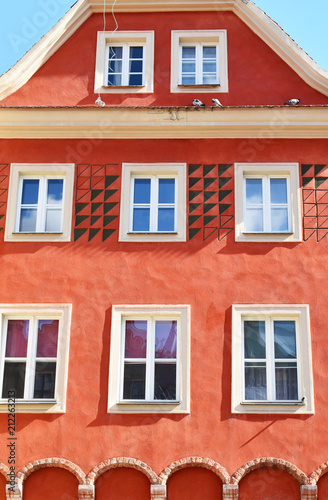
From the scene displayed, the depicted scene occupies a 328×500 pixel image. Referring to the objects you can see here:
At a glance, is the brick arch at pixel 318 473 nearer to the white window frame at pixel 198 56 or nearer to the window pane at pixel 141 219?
the window pane at pixel 141 219

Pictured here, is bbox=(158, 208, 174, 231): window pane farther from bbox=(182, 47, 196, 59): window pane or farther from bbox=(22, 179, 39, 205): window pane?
bbox=(182, 47, 196, 59): window pane

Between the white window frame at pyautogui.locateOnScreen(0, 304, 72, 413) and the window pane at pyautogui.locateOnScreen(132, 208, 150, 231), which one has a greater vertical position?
the window pane at pyautogui.locateOnScreen(132, 208, 150, 231)

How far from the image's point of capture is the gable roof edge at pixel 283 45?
17.2m

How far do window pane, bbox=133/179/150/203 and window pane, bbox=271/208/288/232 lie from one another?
254 cm

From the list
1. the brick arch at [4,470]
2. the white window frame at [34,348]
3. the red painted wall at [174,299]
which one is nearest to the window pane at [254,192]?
the red painted wall at [174,299]

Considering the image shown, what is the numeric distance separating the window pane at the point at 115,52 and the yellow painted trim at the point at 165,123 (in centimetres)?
177

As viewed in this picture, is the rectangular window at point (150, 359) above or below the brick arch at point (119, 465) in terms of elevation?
above

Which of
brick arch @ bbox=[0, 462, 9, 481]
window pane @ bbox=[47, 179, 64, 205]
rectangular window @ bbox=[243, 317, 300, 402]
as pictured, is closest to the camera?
brick arch @ bbox=[0, 462, 9, 481]

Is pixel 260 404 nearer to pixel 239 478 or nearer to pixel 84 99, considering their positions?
pixel 239 478

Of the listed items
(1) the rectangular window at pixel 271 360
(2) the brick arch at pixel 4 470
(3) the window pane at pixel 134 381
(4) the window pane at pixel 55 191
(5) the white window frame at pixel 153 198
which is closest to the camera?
(2) the brick arch at pixel 4 470

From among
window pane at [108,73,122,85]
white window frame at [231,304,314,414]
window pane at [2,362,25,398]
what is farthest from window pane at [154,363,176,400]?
window pane at [108,73,122,85]

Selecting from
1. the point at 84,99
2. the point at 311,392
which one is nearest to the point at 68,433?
the point at 311,392

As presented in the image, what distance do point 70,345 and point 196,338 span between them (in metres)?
2.38

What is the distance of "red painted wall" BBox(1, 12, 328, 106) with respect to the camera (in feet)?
57.0
